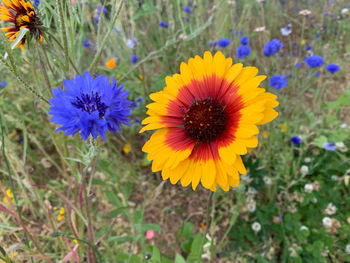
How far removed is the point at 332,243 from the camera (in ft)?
4.37

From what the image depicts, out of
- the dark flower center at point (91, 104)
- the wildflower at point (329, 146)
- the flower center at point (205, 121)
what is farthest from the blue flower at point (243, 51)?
the dark flower center at point (91, 104)

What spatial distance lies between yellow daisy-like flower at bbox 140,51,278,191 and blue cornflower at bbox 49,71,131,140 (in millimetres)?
102

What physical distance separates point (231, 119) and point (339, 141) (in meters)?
1.16

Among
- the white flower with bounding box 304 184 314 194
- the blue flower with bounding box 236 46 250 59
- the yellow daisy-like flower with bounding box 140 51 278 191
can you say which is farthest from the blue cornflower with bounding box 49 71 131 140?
the white flower with bounding box 304 184 314 194

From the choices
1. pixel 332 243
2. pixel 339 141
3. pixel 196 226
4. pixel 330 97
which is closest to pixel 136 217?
pixel 196 226

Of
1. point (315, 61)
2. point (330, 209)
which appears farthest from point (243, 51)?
point (330, 209)

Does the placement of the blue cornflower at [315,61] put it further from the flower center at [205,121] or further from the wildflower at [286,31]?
the flower center at [205,121]

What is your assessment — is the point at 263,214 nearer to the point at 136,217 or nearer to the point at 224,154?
the point at 136,217

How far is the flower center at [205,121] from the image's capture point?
0.85m

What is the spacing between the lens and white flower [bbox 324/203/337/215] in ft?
4.74

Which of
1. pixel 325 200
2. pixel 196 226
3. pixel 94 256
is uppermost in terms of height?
pixel 94 256

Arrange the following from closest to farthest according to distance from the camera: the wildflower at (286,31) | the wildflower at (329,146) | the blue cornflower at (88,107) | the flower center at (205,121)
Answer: the blue cornflower at (88,107)
the flower center at (205,121)
the wildflower at (329,146)
the wildflower at (286,31)

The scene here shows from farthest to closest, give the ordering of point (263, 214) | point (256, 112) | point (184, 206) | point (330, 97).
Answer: point (330, 97)
point (184, 206)
point (263, 214)
point (256, 112)

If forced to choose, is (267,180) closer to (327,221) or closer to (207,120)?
(327,221)
